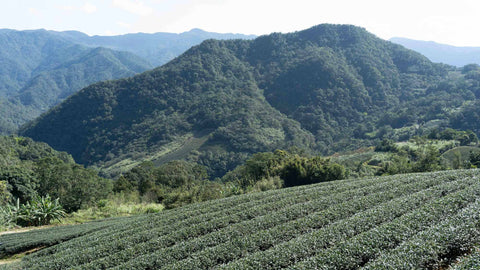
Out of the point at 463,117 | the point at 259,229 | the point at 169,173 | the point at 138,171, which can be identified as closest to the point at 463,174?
the point at 259,229

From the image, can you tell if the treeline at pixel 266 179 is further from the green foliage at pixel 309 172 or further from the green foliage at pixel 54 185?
the green foliage at pixel 54 185

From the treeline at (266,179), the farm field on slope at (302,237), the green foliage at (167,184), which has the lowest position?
the green foliage at (167,184)

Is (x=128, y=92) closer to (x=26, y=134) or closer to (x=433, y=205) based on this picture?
(x=26, y=134)

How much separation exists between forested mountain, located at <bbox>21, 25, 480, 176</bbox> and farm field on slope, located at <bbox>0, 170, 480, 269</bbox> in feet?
274

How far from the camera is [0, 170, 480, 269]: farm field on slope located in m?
6.59

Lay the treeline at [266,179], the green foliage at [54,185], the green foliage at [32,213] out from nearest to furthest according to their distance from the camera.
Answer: the green foliage at [32,213]
the treeline at [266,179]
the green foliage at [54,185]

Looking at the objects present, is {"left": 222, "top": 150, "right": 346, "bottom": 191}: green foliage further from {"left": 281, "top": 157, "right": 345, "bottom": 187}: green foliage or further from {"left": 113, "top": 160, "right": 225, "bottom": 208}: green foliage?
{"left": 113, "top": 160, "right": 225, "bottom": 208}: green foliage

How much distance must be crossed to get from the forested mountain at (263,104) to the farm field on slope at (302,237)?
Answer: 8359cm

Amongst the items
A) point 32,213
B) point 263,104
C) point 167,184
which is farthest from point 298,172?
point 263,104

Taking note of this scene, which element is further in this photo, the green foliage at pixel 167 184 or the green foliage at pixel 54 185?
the green foliage at pixel 54 185

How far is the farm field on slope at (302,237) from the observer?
21.6ft

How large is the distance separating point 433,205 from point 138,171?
4360 cm

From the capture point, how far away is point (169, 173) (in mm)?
43938

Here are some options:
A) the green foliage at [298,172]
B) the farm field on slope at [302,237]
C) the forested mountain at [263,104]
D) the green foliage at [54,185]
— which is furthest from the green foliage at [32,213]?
the forested mountain at [263,104]
